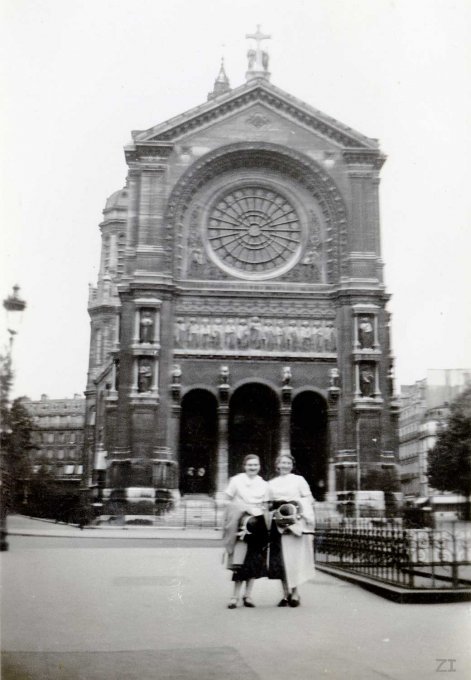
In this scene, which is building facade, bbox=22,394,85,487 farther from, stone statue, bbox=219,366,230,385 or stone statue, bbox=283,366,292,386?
stone statue, bbox=283,366,292,386

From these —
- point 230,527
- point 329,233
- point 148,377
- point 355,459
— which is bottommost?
point 230,527

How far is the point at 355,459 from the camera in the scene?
127ft

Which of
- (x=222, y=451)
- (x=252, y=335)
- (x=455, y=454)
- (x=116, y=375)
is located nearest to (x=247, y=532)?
(x=455, y=454)

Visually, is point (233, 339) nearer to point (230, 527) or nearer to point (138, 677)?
point (230, 527)

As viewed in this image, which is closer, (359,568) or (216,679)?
(216,679)

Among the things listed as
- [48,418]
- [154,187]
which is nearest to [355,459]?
[154,187]

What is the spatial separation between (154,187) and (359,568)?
90.7ft

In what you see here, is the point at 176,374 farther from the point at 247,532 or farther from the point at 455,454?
the point at 247,532

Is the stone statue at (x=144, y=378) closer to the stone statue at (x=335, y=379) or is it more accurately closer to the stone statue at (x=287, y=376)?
the stone statue at (x=287, y=376)

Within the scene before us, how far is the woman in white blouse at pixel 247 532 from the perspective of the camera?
11.4 metres

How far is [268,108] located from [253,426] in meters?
15.4

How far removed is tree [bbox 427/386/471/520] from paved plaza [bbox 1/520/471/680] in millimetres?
11500

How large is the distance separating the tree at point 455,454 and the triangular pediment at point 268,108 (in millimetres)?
14744

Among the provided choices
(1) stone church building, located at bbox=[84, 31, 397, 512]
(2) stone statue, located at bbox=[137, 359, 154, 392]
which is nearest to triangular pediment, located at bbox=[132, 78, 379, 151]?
(1) stone church building, located at bbox=[84, 31, 397, 512]
